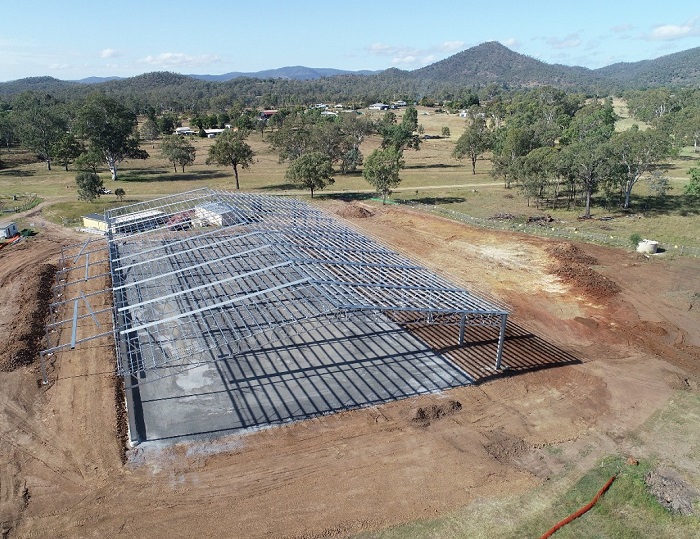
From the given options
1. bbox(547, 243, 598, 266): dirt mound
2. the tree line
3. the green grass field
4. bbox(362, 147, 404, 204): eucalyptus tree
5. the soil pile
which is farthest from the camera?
bbox(362, 147, 404, 204): eucalyptus tree

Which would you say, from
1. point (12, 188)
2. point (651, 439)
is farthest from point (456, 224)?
point (12, 188)

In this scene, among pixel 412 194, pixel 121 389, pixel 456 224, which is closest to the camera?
pixel 121 389

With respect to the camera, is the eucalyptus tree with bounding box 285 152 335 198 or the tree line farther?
the eucalyptus tree with bounding box 285 152 335 198

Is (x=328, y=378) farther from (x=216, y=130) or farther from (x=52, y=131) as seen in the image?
(x=216, y=130)

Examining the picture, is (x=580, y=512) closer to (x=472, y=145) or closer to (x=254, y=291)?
(x=254, y=291)

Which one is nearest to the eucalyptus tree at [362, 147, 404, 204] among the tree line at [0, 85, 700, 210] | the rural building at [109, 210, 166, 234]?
the tree line at [0, 85, 700, 210]

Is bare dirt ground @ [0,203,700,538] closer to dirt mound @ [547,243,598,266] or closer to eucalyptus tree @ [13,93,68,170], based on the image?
dirt mound @ [547,243,598,266]

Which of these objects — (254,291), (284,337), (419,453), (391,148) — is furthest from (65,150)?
(419,453)
